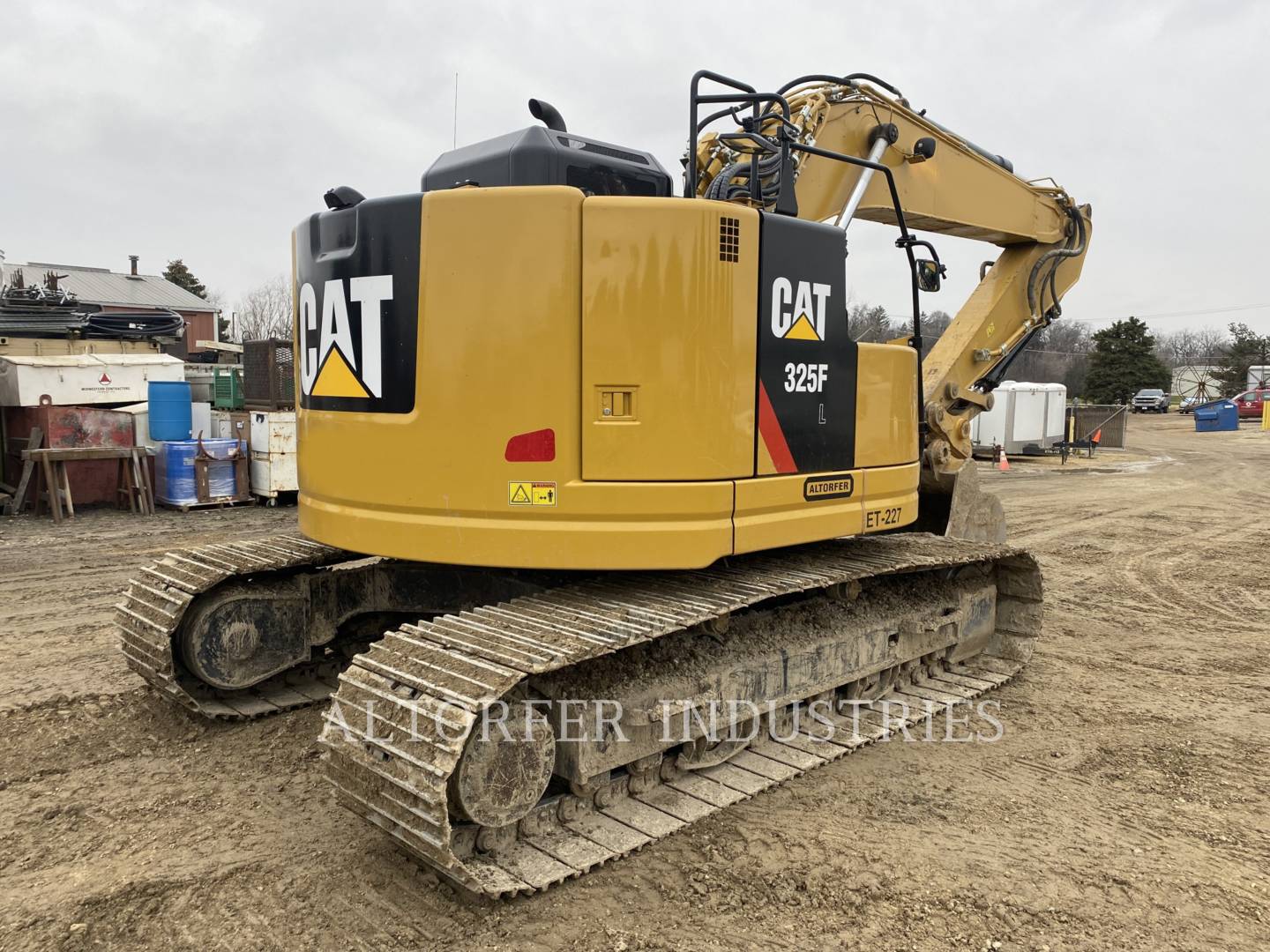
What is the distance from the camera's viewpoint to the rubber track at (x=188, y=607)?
187 inches

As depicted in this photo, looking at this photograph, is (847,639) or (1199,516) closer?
(847,639)

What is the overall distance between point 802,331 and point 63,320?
47.0ft

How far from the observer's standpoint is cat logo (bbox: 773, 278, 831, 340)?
4211mm

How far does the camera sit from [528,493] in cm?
386

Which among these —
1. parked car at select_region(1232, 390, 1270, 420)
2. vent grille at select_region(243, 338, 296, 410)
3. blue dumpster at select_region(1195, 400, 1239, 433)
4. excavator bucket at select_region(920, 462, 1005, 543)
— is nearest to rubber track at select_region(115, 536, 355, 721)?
excavator bucket at select_region(920, 462, 1005, 543)

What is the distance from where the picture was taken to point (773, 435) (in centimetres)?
420

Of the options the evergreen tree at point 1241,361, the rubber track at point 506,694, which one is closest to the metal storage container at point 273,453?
the rubber track at point 506,694

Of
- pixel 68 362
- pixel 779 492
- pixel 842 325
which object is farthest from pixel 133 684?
pixel 68 362

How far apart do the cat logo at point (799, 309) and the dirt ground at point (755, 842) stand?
82.6 inches

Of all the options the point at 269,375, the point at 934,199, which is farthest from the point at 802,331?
the point at 269,375

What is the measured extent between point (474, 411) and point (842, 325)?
72.8 inches

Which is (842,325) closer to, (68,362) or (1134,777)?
(1134,777)

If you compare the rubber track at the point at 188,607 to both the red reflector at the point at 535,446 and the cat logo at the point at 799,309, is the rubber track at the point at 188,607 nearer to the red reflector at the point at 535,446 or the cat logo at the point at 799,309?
the red reflector at the point at 535,446

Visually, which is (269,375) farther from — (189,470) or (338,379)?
(338,379)
